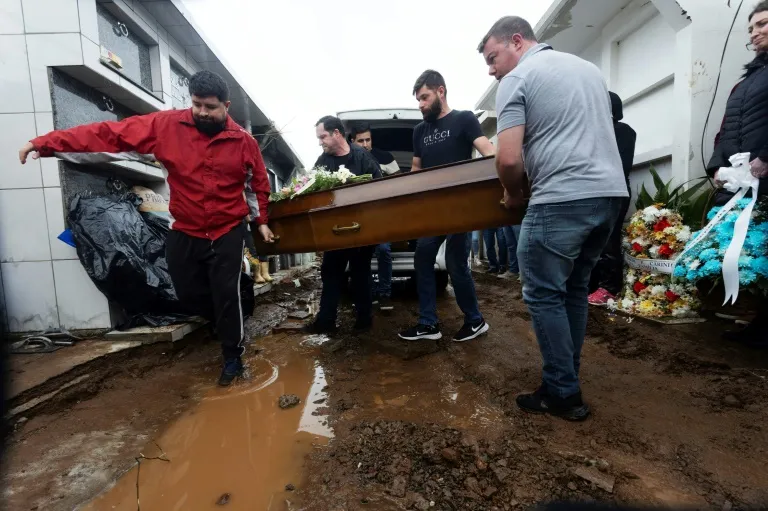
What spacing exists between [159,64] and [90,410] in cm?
432

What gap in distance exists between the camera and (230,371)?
2.67 metres

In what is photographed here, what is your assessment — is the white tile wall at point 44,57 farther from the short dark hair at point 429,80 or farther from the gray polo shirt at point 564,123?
the gray polo shirt at point 564,123

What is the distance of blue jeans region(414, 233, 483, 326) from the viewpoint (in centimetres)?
313

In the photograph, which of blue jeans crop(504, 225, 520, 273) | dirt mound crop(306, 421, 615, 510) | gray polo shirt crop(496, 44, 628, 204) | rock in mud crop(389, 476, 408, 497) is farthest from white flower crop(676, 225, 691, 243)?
rock in mud crop(389, 476, 408, 497)

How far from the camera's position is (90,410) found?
90.6 inches

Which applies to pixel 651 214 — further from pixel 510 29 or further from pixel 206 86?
pixel 206 86

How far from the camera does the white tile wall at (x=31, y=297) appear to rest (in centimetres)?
324

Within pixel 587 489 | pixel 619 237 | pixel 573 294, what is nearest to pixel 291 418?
pixel 587 489

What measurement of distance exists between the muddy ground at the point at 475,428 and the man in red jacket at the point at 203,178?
0.61 metres

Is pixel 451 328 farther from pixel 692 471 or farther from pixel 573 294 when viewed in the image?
pixel 692 471

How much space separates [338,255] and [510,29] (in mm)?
2215

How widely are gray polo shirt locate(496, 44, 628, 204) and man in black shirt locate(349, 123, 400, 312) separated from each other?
2.78 m

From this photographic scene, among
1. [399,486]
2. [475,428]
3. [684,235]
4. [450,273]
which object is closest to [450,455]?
[399,486]

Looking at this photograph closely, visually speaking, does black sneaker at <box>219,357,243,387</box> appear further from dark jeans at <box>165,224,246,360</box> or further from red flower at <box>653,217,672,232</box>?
red flower at <box>653,217,672,232</box>
